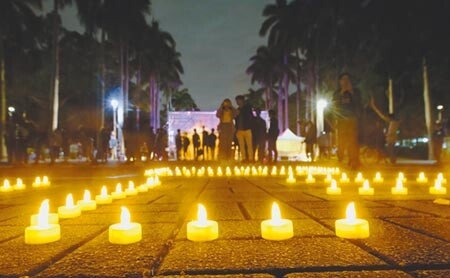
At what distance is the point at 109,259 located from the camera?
7.86 ft

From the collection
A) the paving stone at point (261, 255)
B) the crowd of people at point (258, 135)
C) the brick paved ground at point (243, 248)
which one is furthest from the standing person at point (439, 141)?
the paving stone at point (261, 255)

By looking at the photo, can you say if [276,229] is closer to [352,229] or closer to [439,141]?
[352,229]

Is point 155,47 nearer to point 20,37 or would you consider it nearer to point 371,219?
point 20,37

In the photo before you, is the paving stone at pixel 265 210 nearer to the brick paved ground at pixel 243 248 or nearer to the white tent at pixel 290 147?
the brick paved ground at pixel 243 248

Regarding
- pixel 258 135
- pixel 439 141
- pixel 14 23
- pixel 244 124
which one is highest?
pixel 14 23

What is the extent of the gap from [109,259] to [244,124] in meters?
10.9

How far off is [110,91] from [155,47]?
408 inches

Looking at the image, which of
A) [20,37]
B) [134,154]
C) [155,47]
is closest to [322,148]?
[134,154]

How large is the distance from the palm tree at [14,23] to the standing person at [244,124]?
21.5m

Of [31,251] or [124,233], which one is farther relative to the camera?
[124,233]

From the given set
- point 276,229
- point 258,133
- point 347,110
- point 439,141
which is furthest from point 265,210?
point 439,141

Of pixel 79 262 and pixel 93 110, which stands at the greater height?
pixel 93 110

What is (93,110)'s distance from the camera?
55031mm

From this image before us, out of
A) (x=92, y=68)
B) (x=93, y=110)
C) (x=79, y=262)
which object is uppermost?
(x=92, y=68)
